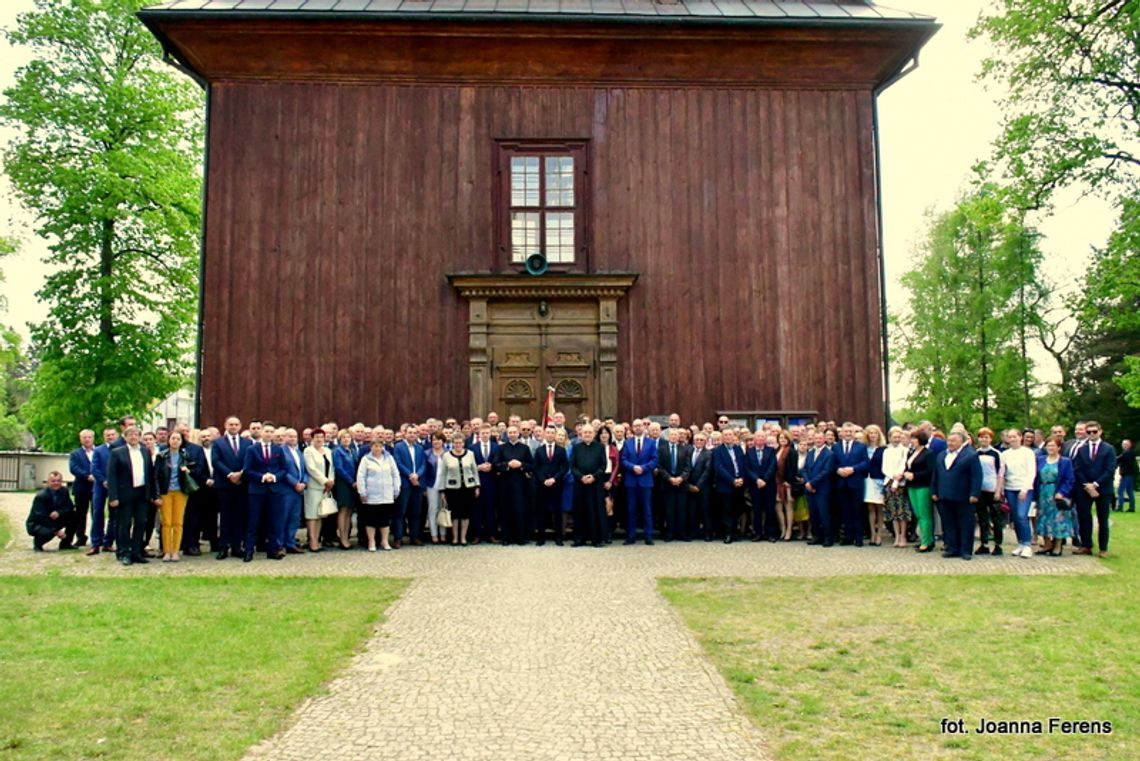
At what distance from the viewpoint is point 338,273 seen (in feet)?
53.5

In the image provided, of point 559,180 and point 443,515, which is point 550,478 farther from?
point 559,180

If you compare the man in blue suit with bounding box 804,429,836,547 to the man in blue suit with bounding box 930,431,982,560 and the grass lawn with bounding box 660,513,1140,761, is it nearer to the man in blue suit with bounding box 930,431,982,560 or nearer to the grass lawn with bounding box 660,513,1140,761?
the man in blue suit with bounding box 930,431,982,560

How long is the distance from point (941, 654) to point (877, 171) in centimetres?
1228

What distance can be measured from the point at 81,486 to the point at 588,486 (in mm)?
7468

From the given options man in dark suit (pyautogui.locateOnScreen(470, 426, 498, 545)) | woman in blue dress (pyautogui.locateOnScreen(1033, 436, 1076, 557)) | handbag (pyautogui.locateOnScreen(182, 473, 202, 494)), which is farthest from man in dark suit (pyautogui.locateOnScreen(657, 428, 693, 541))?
handbag (pyautogui.locateOnScreen(182, 473, 202, 494))

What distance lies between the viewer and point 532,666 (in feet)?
20.8

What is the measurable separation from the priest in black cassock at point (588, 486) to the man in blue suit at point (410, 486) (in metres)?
2.18

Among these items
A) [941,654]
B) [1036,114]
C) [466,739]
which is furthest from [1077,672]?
[1036,114]

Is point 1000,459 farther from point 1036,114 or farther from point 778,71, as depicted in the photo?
point 1036,114

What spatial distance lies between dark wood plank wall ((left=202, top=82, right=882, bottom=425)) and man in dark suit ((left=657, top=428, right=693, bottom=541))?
2.74m

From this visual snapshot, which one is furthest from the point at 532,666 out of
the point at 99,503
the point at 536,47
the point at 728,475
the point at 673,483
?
the point at 536,47

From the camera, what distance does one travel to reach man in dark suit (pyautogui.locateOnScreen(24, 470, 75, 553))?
516 inches

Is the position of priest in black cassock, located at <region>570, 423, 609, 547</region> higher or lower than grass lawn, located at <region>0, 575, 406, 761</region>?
higher

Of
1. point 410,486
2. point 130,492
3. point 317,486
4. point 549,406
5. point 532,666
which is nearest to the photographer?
point 532,666
